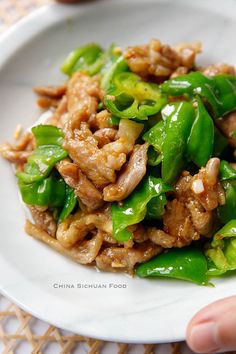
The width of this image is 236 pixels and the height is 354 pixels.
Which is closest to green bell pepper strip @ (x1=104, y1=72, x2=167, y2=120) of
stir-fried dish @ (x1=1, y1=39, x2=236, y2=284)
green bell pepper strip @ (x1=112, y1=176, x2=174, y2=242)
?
stir-fried dish @ (x1=1, y1=39, x2=236, y2=284)

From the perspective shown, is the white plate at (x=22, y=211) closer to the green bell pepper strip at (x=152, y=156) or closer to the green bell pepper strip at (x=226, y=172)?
the green bell pepper strip at (x=226, y=172)

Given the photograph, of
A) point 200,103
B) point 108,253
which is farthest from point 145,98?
point 108,253

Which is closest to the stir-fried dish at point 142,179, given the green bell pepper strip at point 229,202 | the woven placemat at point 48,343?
the green bell pepper strip at point 229,202

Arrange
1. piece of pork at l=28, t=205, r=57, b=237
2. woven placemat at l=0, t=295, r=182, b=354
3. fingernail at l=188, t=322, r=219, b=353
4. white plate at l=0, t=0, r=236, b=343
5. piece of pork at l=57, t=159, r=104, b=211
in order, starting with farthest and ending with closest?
1. piece of pork at l=28, t=205, r=57, b=237
2. piece of pork at l=57, t=159, r=104, b=211
3. woven placemat at l=0, t=295, r=182, b=354
4. white plate at l=0, t=0, r=236, b=343
5. fingernail at l=188, t=322, r=219, b=353

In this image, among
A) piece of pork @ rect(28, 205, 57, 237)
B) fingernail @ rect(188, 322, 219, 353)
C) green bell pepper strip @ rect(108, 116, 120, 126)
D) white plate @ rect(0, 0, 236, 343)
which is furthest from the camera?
piece of pork @ rect(28, 205, 57, 237)

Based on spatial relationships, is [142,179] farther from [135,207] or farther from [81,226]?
[81,226]

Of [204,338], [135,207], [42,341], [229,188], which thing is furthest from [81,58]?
[204,338]

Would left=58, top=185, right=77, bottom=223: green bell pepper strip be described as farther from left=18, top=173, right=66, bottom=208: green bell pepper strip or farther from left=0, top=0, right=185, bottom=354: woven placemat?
left=0, top=0, right=185, bottom=354: woven placemat

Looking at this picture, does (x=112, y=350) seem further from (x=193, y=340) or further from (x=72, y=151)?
(x=72, y=151)

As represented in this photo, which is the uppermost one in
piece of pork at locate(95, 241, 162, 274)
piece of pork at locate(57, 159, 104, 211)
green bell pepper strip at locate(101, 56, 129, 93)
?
green bell pepper strip at locate(101, 56, 129, 93)
